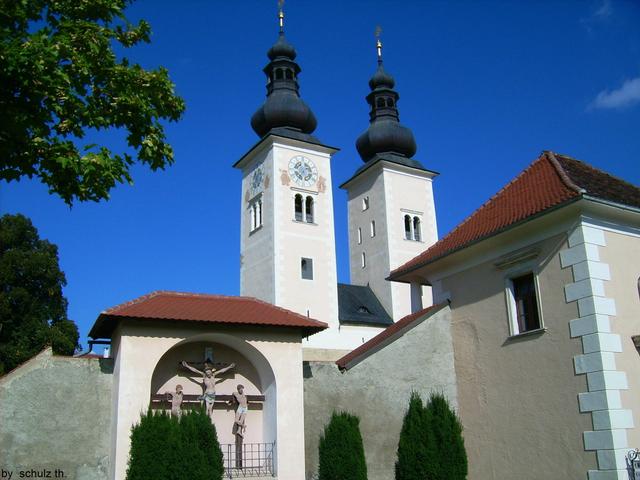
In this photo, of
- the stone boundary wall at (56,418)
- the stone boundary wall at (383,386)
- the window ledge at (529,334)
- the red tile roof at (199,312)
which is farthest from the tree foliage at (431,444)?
the stone boundary wall at (56,418)

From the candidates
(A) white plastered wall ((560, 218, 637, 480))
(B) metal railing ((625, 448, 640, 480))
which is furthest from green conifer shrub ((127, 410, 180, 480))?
(B) metal railing ((625, 448, 640, 480))

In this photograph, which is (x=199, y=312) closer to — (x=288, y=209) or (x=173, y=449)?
(x=173, y=449)

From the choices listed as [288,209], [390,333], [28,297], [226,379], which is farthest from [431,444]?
[288,209]

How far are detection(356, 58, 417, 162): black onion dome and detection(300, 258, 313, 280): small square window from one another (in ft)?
35.5

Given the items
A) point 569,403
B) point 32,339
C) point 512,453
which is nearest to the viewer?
point 569,403

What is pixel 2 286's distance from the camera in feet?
102

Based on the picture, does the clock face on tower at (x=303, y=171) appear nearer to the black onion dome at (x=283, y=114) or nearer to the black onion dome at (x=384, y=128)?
the black onion dome at (x=283, y=114)

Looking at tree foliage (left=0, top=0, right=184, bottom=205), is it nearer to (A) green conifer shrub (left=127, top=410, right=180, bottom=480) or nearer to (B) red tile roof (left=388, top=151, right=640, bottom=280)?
(A) green conifer shrub (left=127, top=410, right=180, bottom=480)

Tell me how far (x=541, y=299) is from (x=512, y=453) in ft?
10.4

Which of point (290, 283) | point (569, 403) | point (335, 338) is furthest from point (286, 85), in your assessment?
point (569, 403)

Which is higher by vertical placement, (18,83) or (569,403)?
(18,83)

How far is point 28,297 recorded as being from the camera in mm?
31094

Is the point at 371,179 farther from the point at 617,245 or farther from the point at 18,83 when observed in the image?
the point at 18,83

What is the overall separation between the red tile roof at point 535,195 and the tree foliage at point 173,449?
21.9 feet
